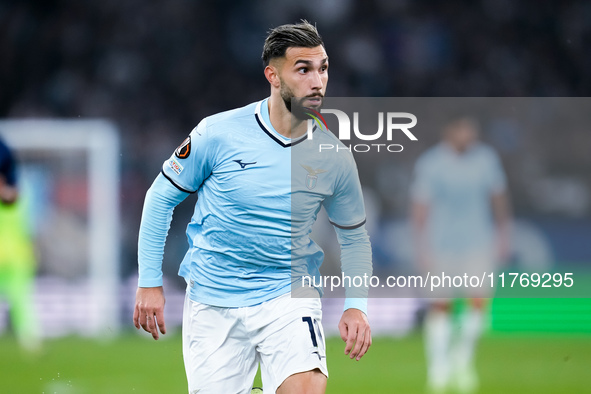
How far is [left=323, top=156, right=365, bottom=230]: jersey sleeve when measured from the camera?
331 cm

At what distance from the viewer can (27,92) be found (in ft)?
33.3

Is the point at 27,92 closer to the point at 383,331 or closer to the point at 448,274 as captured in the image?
the point at 383,331

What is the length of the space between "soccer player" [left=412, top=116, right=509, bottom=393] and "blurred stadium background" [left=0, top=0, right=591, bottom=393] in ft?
0.65

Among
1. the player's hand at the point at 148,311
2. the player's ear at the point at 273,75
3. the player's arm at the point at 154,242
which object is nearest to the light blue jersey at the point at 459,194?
the player's ear at the point at 273,75

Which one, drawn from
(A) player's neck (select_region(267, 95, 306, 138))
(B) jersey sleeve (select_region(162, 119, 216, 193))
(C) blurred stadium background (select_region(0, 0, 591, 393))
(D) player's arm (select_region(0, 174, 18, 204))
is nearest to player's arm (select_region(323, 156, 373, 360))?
(A) player's neck (select_region(267, 95, 306, 138))

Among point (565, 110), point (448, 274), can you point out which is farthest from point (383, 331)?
point (565, 110)

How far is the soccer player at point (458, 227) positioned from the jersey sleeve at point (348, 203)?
2646 millimetres

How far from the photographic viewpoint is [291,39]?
10.7 ft

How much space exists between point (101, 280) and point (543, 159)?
4.39 meters

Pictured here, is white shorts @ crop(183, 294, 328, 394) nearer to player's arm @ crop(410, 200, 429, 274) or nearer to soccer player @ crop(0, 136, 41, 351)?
player's arm @ crop(410, 200, 429, 274)

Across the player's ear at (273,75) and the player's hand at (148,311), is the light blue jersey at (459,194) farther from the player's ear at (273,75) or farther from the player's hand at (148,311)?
the player's hand at (148,311)

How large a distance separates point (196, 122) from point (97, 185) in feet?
6.13

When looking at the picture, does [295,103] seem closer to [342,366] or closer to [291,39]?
[291,39]

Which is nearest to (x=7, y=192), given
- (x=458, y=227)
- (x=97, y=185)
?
(x=97, y=185)
